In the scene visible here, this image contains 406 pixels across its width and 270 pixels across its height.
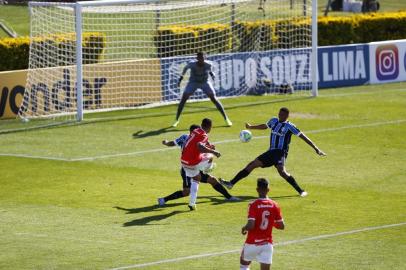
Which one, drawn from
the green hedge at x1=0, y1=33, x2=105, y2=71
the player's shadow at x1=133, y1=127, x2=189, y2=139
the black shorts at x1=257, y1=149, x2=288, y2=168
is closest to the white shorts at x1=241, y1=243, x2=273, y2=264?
the black shorts at x1=257, y1=149, x2=288, y2=168

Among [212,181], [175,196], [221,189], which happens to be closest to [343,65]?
[221,189]

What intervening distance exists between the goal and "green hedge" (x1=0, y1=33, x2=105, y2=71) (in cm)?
3

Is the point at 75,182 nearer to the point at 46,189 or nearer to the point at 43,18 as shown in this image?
Answer: the point at 46,189

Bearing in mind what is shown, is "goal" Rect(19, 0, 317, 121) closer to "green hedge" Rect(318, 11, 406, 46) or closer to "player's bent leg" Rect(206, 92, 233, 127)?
"green hedge" Rect(318, 11, 406, 46)

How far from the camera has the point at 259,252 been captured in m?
15.4

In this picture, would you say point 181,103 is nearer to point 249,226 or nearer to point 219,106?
point 219,106

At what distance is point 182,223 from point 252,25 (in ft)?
69.0

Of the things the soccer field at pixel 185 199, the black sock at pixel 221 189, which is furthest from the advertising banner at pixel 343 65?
the black sock at pixel 221 189

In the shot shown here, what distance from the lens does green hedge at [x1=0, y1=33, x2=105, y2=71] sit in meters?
35.7

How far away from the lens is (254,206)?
50.7 ft

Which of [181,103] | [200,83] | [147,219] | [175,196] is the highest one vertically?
[200,83]

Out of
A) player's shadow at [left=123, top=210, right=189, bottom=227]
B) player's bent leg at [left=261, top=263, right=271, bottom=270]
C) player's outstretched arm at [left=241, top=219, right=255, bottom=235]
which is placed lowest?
player's shadow at [left=123, top=210, right=189, bottom=227]

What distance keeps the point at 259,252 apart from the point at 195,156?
22.0 feet

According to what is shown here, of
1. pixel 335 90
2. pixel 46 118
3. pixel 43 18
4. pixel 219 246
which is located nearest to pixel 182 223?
pixel 219 246
